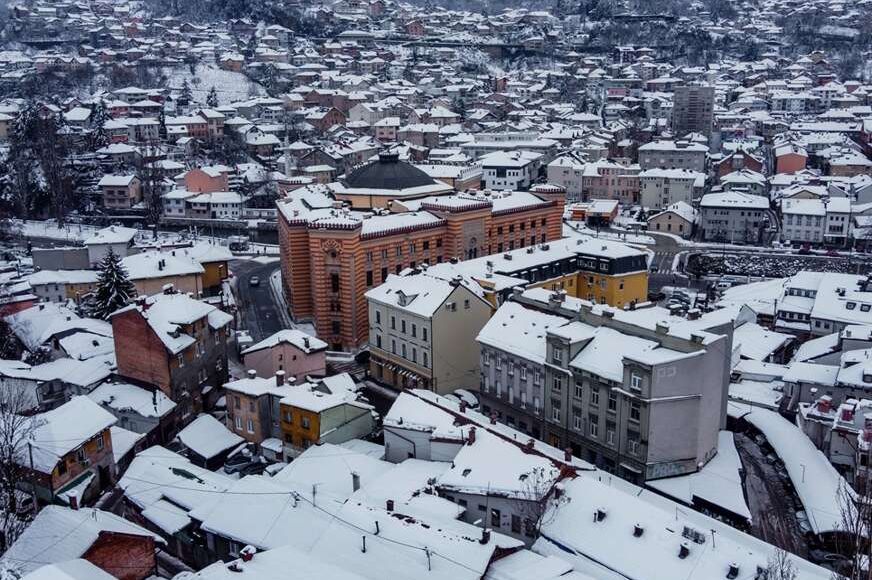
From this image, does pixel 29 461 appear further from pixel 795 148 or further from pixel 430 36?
pixel 430 36

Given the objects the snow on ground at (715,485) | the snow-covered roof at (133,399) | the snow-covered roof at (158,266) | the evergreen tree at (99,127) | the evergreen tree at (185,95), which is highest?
the evergreen tree at (185,95)

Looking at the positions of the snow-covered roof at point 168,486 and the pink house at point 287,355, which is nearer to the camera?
the snow-covered roof at point 168,486

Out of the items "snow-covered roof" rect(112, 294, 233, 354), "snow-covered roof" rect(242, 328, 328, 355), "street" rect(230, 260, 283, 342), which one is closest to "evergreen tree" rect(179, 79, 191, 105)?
"street" rect(230, 260, 283, 342)

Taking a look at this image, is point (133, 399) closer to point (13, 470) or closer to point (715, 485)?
point (13, 470)

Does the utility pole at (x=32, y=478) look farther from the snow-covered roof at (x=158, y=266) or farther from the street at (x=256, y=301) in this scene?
the snow-covered roof at (x=158, y=266)

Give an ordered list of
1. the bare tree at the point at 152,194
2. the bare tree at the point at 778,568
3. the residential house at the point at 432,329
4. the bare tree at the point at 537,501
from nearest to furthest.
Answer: the bare tree at the point at 778,568 → the bare tree at the point at 537,501 → the residential house at the point at 432,329 → the bare tree at the point at 152,194

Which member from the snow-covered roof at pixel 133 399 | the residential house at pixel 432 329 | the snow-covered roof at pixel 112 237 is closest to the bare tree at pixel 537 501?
the residential house at pixel 432 329
